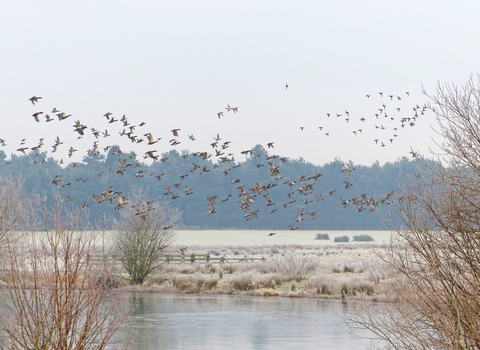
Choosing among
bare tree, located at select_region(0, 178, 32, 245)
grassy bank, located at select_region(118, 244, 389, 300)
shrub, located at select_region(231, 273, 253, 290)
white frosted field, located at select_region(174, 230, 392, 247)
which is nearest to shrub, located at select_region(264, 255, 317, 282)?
grassy bank, located at select_region(118, 244, 389, 300)

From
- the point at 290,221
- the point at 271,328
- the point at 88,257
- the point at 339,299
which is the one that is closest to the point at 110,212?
the point at 290,221

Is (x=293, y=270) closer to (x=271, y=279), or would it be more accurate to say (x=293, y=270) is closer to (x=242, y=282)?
(x=271, y=279)

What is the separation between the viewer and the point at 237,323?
29953 millimetres

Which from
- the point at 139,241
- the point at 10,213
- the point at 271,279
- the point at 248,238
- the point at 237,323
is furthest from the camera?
the point at 248,238

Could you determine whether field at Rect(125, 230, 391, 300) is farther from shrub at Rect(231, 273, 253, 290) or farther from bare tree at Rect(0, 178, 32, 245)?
bare tree at Rect(0, 178, 32, 245)

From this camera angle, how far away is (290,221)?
123 meters

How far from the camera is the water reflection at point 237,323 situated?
25422mm

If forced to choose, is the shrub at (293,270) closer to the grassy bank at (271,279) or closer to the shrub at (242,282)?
the grassy bank at (271,279)

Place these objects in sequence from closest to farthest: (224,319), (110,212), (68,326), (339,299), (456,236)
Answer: (68,326) → (456,236) → (224,319) → (339,299) → (110,212)

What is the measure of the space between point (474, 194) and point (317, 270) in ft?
118

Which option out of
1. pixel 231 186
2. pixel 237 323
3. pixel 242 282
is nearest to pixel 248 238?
pixel 231 186

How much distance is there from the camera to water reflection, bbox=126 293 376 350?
25.4 m

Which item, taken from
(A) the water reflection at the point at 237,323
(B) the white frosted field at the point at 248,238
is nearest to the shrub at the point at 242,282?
(A) the water reflection at the point at 237,323

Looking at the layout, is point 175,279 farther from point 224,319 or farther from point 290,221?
point 290,221
